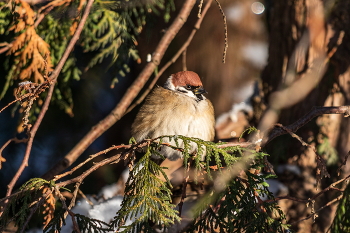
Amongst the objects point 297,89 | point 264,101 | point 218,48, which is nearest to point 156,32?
point 218,48

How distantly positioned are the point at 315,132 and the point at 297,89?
403 mm

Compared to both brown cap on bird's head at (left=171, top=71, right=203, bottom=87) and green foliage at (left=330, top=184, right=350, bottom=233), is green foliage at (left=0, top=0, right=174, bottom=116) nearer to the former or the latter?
brown cap on bird's head at (left=171, top=71, right=203, bottom=87)

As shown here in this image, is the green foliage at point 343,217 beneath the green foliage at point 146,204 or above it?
above

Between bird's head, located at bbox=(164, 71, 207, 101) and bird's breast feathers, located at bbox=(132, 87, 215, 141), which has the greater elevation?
bird's head, located at bbox=(164, 71, 207, 101)

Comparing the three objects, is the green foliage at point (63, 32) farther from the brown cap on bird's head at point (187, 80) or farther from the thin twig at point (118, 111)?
the brown cap on bird's head at point (187, 80)

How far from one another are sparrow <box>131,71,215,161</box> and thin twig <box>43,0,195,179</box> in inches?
9.7

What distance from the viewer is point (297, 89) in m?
3.45

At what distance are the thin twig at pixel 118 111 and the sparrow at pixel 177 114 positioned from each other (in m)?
0.25

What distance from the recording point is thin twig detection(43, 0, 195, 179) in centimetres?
301

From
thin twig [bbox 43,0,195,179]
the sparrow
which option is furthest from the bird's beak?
thin twig [bbox 43,0,195,179]

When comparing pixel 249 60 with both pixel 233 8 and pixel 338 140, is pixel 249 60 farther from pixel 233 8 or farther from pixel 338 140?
pixel 338 140

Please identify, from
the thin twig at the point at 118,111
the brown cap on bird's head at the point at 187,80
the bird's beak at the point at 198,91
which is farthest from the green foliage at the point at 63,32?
the bird's beak at the point at 198,91

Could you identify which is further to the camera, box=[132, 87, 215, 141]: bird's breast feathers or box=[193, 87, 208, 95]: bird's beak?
box=[193, 87, 208, 95]: bird's beak

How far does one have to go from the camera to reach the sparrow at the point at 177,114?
2.75 meters
